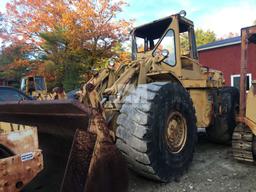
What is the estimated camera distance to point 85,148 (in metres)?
3.25

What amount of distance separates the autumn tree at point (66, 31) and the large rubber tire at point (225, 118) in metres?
16.3

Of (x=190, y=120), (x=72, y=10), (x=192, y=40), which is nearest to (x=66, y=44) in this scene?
(x=72, y=10)

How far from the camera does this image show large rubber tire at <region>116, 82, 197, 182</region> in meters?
3.76

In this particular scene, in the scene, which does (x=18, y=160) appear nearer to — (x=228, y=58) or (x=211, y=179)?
(x=211, y=179)

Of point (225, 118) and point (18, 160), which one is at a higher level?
point (18, 160)

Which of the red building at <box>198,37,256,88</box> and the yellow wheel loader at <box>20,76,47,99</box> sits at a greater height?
the red building at <box>198,37,256,88</box>

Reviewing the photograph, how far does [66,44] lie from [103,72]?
717 inches

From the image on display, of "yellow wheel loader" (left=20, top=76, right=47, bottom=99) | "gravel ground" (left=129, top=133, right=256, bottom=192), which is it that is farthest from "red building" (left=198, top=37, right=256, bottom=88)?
"gravel ground" (left=129, top=133, right=256, bottom=192)

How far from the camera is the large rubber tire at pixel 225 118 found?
6414 mm

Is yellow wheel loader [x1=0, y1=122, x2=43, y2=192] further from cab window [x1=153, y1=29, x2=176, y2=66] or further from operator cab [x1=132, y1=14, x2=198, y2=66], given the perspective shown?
cab window [x1=153, y1=29, x2=176, y2=66]

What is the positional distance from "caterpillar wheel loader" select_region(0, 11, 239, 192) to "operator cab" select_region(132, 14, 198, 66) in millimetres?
17

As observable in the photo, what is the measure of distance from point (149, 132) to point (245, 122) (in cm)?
206

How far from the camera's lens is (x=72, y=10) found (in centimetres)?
2203

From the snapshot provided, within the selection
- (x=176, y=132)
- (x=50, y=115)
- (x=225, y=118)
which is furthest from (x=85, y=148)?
(x=225, y=118)
